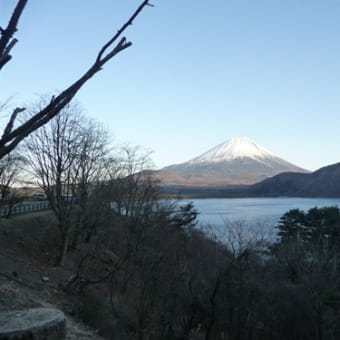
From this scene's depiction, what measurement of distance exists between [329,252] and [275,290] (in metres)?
10.1

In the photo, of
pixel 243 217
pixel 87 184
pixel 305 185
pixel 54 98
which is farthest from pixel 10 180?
pixel 305 185

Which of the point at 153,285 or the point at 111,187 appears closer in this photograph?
the point at 153,285

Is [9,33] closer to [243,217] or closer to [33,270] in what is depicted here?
[33,270]

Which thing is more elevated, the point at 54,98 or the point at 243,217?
the point at 54,98

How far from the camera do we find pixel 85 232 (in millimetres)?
28234

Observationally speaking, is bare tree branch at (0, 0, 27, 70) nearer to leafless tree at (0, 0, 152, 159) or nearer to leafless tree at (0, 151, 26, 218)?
leafless tree at (0, 0, 152, 159)

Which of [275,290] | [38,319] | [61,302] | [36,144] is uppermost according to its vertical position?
[36,144]

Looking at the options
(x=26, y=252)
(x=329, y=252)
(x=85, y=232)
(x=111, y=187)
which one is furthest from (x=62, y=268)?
(x=329, y=252)

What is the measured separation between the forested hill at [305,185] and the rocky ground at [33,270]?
9830 cm

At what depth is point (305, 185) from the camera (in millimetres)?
130500

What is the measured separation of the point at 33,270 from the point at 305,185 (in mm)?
119710

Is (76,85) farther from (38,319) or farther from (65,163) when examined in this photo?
(65,163)

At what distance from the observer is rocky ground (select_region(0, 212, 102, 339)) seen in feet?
40.2

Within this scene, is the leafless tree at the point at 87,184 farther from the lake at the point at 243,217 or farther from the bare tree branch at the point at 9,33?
the bare tree branch at the point at 9,33
